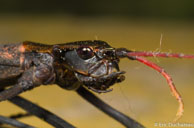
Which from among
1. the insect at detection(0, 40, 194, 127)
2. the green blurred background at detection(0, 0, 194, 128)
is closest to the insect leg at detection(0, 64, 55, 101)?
the insect at detection(0, 40, 194, 127)

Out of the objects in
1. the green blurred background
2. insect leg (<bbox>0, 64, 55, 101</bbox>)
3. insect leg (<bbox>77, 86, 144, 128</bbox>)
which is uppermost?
insect leg (<bbox>0, 64, 55, 101</bbox>)

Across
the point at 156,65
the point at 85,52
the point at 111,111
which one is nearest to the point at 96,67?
the point at 85,52

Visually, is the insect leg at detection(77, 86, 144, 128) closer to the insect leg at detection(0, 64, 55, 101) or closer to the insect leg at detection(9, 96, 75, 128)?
the insect leg at detection(9, 96, 75, 128)

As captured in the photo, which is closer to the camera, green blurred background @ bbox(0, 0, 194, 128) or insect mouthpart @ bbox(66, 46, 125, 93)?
insect mouthpart @ bbox(66, 46, 125, 93)

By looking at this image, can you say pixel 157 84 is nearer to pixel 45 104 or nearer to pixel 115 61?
pixel 45 104

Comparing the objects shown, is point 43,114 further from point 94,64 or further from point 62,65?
point 94,64

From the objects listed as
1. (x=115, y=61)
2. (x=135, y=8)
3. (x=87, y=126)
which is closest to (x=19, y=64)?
(x=115, y=61)
